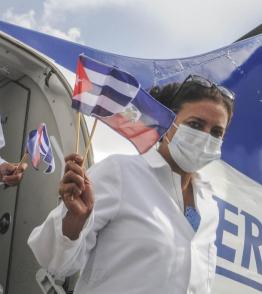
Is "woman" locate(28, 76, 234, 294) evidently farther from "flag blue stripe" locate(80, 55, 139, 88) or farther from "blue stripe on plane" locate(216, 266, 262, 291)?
"blue stripe on plane" locate(216, 266, 262, 291)

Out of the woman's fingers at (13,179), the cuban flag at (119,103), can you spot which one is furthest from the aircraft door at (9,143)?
the cuban flag at (119,103)

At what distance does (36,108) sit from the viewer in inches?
109

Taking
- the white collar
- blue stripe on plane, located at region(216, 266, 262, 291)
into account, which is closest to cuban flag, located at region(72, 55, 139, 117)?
the white collar

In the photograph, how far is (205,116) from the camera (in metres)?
1.76

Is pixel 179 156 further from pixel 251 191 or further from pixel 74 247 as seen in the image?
pixel 251 191

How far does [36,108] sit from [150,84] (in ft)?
2.27

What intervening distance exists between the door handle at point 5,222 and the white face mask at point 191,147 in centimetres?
139

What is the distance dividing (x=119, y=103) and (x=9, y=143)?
1.79m

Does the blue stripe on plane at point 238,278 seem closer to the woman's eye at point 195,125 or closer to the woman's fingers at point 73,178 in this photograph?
the woman's eye at point 195,125

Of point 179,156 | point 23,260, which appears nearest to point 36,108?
point 23,260

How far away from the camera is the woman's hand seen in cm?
112

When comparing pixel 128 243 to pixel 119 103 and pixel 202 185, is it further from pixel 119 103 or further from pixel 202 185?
pixel 202 185

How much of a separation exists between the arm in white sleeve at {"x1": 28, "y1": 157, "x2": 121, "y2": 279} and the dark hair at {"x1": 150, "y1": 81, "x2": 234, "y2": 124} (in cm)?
46

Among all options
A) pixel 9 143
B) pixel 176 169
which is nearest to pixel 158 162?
pixel 176 169
